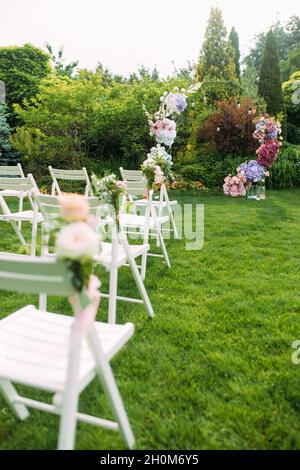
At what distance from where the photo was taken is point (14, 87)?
14367mm

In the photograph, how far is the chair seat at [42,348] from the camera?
1.50 m

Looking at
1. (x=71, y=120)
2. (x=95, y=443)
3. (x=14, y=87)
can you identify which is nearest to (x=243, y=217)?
(x=95, y=443)

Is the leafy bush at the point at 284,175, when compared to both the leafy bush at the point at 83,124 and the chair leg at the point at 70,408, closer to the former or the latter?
the leafy bush at the point at 83,124

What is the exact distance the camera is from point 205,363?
2482 mm

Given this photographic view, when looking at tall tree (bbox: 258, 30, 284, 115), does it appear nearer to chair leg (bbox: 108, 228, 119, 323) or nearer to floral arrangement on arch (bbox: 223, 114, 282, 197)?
floral arrangement on arch (bbox: 223, 114, 282, 197)

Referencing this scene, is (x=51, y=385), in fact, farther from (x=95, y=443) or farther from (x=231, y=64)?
(x=231, y=64)

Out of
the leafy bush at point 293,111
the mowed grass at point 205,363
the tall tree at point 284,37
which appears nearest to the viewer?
the mowed grass at point 205,363

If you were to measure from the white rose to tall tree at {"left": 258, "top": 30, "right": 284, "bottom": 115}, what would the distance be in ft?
42.8

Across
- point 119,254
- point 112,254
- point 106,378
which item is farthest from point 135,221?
point 106,378

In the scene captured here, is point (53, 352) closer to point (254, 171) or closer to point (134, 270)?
point (134, 270)

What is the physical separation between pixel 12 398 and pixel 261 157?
7918 mm

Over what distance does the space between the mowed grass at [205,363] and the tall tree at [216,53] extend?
989 cm

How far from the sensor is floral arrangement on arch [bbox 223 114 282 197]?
27.5 ft

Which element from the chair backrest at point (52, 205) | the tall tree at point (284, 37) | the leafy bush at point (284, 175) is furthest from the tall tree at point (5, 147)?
the tall tree at point (284, 37)
